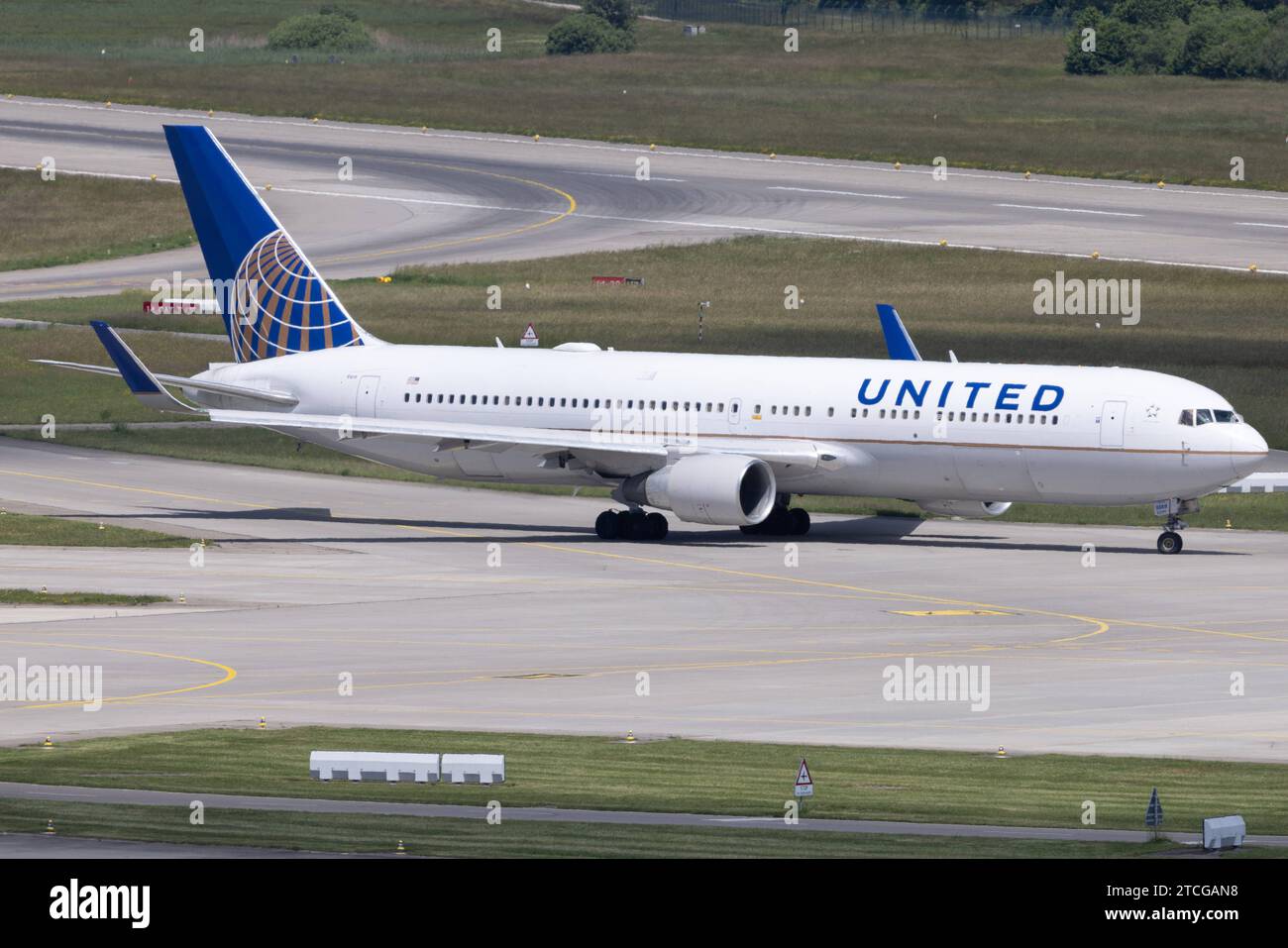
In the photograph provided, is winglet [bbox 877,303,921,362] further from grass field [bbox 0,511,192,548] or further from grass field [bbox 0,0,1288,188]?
grass field [bbox 0,0,1288,188]

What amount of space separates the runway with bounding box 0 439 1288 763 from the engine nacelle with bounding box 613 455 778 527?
1.14 m

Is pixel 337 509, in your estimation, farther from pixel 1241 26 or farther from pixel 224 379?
pixel 1241 26

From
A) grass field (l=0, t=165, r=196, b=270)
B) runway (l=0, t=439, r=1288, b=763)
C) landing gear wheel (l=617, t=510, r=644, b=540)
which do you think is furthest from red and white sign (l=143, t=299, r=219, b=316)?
landing gear wheel (l=617, t=510, r=644, b=540)

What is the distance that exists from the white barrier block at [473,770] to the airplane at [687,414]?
92.9 ft

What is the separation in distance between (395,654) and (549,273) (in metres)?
71.1

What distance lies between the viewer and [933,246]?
11606cm

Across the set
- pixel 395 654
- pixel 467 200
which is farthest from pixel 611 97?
pixel 395 654

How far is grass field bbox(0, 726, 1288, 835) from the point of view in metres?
28.8

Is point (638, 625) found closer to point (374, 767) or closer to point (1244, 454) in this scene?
point (1244, 454)

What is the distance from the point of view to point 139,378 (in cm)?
5903

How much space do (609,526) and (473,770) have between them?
104 feet

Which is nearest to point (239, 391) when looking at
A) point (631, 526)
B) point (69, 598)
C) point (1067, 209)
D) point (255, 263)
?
point (255, 263)

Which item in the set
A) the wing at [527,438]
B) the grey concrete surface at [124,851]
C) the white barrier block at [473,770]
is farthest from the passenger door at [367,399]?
the grey concrete surface at [124,851]

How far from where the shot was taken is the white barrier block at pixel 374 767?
98.3ft
